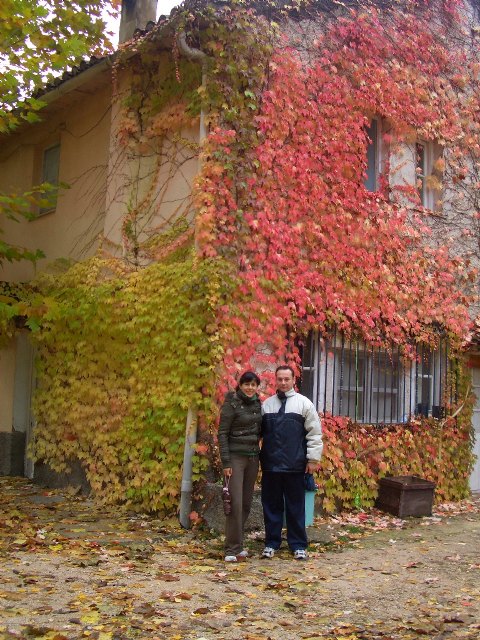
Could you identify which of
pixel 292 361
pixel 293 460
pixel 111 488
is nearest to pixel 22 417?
pixel 111 488

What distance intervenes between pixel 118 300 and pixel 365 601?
17.1 feet

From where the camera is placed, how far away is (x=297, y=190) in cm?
951

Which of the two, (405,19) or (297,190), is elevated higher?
(405,19)

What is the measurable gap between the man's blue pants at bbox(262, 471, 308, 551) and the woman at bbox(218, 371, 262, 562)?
9.0 inches

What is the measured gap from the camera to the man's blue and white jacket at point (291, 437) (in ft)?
23.9

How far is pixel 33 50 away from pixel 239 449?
8.47 metres

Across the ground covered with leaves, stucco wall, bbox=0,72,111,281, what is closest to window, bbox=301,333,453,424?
the ground covered with leaves

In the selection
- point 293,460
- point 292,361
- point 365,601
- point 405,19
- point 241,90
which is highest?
point 405,19

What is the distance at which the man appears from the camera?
7.29m

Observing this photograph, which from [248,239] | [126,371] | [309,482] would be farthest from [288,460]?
[126,371]

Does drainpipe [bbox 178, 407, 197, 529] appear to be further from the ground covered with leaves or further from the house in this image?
the ground covered with leaves

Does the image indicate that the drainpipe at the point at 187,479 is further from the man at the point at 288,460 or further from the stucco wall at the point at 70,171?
the stucco wall at the point at 70,171

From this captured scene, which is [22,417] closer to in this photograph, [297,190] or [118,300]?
[118,300]

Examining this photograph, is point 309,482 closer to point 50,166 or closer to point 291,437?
point 291,437
